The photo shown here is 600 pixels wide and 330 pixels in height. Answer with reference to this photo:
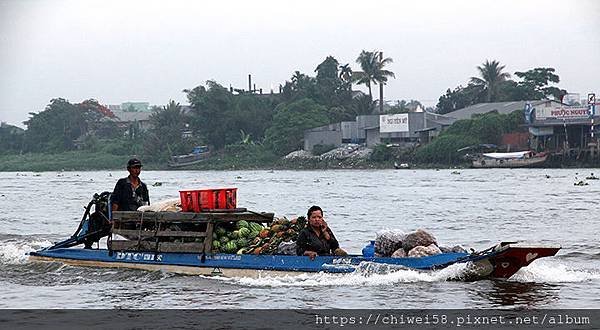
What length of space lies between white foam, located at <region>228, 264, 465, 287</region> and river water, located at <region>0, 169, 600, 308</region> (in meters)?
0.01

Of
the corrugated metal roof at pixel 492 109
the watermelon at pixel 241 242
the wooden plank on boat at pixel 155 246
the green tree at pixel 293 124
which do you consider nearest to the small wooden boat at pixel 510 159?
the corrugated metal roof at pixel 492 109

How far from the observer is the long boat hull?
12.6 metres

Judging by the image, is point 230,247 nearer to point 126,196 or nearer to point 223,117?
point 126,196

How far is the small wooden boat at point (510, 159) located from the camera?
75.2m

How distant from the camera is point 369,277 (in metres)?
12.9

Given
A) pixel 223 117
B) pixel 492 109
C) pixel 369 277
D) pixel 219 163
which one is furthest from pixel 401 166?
pixel 369 277

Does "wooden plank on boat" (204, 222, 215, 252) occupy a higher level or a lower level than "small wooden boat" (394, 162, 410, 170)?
higher

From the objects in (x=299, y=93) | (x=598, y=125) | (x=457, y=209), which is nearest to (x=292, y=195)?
(x=457, y=209)

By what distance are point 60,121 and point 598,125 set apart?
62311mm

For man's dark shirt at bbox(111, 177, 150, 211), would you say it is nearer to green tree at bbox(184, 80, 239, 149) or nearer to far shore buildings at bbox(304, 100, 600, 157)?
far shore buildings at bbox(304, 100, 600, 157)

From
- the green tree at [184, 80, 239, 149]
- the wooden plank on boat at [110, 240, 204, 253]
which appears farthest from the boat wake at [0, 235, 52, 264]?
the green tree at [184, 80, 239, 149]

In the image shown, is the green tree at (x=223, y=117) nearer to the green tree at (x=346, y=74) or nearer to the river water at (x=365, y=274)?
the green tree at (x=346, y=74)

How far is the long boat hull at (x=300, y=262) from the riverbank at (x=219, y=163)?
63.0 metres

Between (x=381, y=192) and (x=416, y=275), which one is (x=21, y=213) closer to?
(x=381, y=192)
